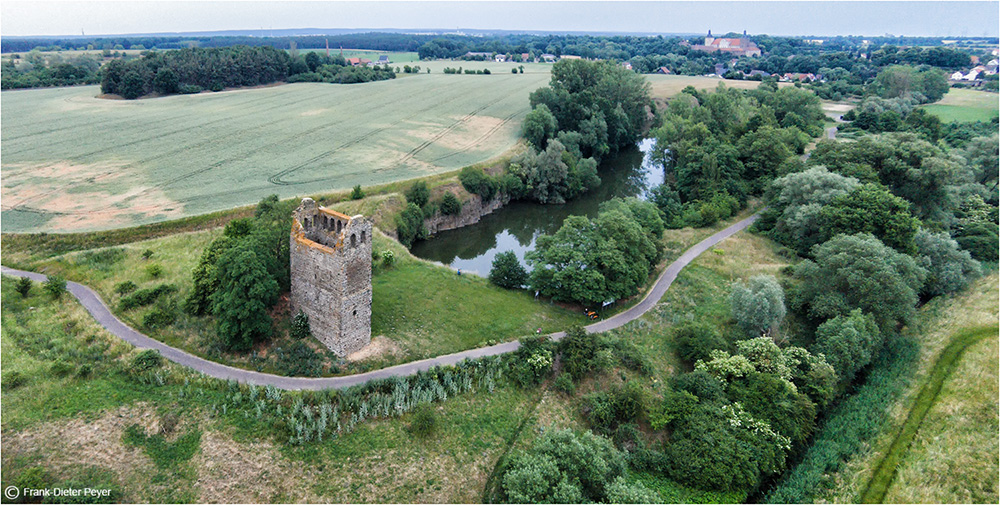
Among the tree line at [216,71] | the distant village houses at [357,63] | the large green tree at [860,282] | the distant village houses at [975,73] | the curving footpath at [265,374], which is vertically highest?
the distant village houses at [975,73]

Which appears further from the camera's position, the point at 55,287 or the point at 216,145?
the point at 216,145

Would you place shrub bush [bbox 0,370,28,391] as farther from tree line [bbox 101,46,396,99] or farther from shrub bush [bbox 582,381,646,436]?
tree line [bbox 101,46,396,99]

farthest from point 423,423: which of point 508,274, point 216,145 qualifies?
point 216,145

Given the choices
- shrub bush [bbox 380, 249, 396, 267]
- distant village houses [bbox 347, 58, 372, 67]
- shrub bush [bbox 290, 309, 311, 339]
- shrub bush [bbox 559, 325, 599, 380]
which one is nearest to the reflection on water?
shrub bush [bbox 380, 249, 396, 267]

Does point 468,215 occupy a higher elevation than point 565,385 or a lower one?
higher

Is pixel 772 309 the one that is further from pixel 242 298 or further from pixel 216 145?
pixel 216 145

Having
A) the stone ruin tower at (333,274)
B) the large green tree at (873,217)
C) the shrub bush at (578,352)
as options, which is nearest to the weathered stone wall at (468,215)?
the stone ruin tower at (333,274)

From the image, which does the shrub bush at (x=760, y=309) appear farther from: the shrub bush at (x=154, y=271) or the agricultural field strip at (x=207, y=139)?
the agricultural field strip at (x=207, y=139)

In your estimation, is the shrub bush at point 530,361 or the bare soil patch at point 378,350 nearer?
the bare soil patch at point 378,350
